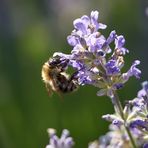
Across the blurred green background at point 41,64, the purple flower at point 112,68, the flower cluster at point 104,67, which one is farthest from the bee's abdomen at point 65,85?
the blurred green background at point 41,64

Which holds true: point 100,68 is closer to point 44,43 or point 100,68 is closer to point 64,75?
point 64,75

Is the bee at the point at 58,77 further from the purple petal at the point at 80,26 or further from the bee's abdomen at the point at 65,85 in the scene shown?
the purple petal at the point at 80,26

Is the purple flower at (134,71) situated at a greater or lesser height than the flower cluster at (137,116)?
greater

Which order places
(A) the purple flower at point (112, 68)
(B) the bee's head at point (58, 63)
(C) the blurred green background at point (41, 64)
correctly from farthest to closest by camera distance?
(C) the blurred green background at point (41, 64)
(B) the bee's head at point (58, 63)
(A) the purple flower at point (112, 68)

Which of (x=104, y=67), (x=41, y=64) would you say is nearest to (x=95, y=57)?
(x=104, y=67)

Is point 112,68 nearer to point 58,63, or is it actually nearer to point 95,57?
point 95,57
